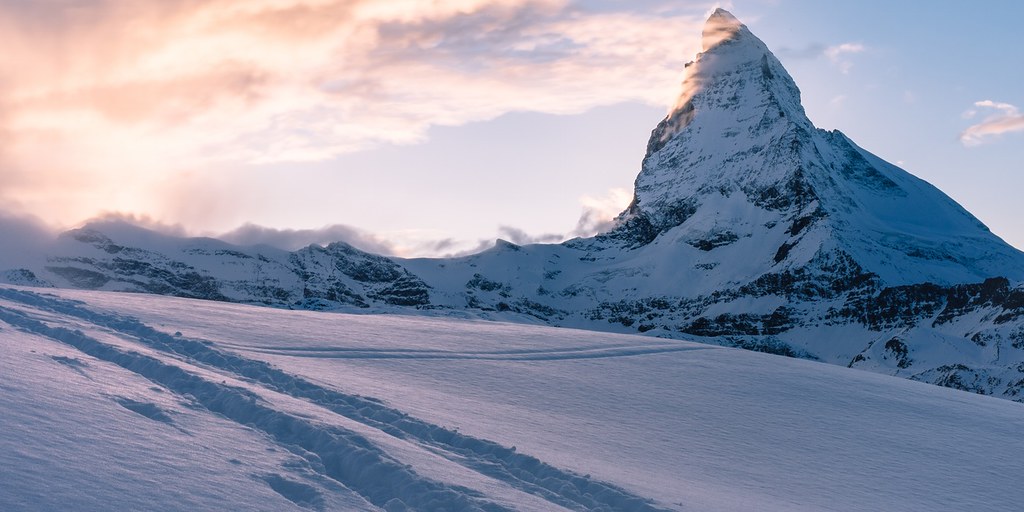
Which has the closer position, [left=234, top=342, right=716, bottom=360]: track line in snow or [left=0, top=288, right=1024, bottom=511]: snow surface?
[left=0, top=288, right=1024, bottom=511]: snow surface

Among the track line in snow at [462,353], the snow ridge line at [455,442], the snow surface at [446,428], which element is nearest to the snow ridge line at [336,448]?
the snow surface at [446,428]

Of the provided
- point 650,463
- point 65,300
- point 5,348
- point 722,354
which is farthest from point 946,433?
point 65,300

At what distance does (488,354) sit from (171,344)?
33.7 feet

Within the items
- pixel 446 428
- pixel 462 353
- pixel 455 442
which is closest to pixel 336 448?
pixel 455 442

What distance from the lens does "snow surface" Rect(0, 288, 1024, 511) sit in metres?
11.6

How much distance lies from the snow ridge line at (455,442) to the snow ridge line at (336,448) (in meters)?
1.43

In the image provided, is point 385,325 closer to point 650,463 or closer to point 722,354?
point 722,354

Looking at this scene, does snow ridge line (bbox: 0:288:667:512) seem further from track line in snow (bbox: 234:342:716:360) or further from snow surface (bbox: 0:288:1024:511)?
track line in snow (bbox: 234:342:716:360)

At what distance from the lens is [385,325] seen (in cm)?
3984

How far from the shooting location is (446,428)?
637 inches

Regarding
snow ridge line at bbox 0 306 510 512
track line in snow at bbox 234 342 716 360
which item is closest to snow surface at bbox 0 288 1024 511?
snow ridge line at bbox 0 306 510 512

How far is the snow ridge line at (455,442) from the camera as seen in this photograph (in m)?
13.2

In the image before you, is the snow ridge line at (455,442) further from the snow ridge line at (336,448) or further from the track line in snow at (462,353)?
the track line in snow at (462,353)

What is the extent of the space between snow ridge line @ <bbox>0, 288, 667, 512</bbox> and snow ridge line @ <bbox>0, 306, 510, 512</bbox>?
4.69 ft
